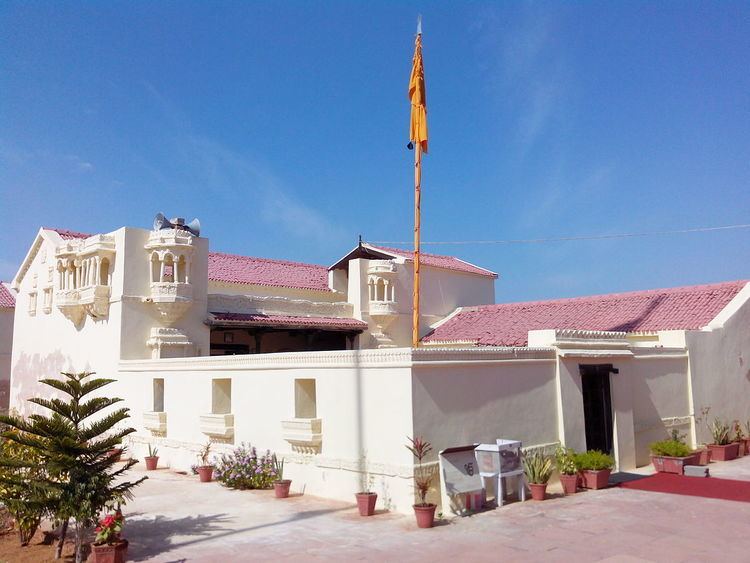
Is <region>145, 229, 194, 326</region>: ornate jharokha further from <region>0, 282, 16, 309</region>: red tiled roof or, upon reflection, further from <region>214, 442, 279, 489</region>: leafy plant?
<region>0, 282, 16, 309</region>: red tiled roof


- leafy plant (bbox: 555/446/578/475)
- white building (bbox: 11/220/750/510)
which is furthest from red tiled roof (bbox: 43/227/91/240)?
leafy plant (bbox: 555/446/578/475)

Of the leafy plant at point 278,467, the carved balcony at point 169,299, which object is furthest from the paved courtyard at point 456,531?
the carved balcony at point 169,299

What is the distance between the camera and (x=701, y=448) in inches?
613

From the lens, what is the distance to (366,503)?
958 cm

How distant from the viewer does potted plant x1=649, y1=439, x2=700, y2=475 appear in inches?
512

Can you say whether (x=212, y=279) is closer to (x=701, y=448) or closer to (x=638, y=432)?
(x=638, y=432)

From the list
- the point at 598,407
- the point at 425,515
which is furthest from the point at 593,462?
the point at 425,515

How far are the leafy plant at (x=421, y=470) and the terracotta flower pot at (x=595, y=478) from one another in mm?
3509

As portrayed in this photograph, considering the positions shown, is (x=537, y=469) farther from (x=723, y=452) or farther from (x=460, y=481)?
(x=723, y=452)

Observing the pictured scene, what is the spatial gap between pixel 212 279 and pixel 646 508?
15.7 metres

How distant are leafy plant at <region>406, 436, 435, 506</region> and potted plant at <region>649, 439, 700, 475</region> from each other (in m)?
6.23

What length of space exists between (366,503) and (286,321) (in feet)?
37.7

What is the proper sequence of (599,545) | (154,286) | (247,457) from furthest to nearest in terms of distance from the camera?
1. (154,286)
2. (247,457)
3. (599,545)

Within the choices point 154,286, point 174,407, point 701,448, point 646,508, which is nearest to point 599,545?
point 646,508
